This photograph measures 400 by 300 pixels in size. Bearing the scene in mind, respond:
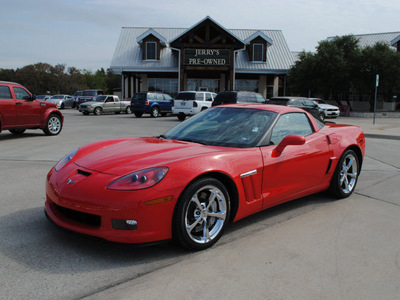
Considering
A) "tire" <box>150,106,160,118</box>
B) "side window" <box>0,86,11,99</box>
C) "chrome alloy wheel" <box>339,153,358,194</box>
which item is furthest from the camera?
"tire" <box>150,106,160,118</box>

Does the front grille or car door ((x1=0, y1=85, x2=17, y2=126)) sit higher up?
car door ((x1=0, y1=85, x2=17, y2=126))

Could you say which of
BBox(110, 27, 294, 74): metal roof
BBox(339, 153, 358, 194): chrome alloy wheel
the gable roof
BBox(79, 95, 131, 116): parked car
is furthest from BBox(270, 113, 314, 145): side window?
BBox(110, 27, 294, 74): metal roof

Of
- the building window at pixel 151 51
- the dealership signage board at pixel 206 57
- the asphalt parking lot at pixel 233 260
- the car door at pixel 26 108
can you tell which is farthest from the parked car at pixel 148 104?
the asphalt parking lot at pixel 233 260

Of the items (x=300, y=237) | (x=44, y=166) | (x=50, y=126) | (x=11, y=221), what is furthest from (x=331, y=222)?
(x=50, y=126)

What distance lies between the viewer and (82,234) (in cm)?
303

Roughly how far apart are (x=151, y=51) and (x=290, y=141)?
32.3 meters

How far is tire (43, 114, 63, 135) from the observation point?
488 inches

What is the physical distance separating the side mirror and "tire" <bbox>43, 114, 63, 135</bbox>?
10.3 meters

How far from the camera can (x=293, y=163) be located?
420 centimetres

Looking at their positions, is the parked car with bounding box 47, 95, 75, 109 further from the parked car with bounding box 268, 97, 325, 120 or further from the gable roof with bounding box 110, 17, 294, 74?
the parked car with bounding box 268, 97, 325, 120

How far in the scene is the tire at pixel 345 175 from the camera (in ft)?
16.4

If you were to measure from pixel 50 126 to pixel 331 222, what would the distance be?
10777mm

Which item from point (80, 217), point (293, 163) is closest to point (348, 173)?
point (293, 163)

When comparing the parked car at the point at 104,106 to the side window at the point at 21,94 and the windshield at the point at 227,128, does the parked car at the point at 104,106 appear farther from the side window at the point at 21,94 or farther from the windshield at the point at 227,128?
the windshield at the point at 227,128
